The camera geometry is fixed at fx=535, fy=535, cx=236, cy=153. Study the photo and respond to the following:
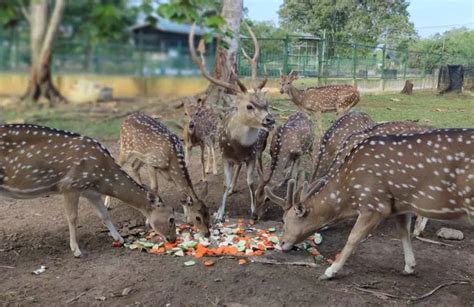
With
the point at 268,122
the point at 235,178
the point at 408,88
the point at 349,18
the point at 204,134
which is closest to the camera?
the point at 268,122

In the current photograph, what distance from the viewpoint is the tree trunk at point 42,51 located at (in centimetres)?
89

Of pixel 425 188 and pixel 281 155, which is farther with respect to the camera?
pixel 281 155

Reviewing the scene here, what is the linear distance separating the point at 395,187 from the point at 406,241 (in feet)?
2.43

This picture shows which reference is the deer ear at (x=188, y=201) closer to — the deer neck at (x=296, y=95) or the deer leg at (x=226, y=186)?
the deer leg at (x=226, y=186)

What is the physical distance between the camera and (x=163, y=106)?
1.28m

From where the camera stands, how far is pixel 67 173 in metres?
4.80

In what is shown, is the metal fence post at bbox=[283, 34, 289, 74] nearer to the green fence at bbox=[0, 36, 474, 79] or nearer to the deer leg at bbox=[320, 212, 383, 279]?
the green fence at bbox=[0, 36, 474, 79]

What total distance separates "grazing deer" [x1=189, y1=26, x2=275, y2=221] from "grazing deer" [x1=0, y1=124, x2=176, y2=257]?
1.03 meters

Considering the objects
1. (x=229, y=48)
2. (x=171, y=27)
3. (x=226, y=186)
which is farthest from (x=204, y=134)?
(x=171, y=27)

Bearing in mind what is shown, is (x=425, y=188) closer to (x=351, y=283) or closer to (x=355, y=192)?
(x=355, y=192)

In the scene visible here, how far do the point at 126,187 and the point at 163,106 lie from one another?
3.94m

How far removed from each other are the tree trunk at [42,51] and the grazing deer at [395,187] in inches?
139

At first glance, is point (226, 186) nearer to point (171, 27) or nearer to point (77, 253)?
point (77, 253)

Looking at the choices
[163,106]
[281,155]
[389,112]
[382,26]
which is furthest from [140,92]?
[389,112]
